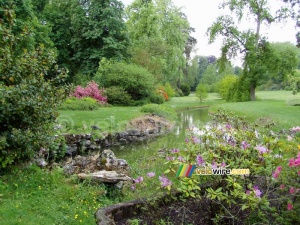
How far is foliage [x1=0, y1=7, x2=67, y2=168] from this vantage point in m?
4.11

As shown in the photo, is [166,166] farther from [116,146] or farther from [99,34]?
[99,34]

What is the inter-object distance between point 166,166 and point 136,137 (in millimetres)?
5754

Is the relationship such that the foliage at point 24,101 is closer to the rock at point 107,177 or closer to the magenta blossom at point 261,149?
the rock at point 107,177

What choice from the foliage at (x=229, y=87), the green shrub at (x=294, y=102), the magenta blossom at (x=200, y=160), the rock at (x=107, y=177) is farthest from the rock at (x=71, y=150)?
the foliage at (x=229, y=87)

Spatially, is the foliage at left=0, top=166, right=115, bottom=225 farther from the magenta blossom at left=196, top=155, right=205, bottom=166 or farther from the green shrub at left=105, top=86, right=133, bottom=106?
the green shrub at left=105, top=86, right=133, bottom=106

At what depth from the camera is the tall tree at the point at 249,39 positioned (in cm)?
2656

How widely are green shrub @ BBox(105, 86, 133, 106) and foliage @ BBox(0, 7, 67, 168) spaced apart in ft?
44.8

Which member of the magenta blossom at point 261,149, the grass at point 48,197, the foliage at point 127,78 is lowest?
the grass at point 48,197

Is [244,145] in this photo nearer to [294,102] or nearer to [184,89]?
[294,102]

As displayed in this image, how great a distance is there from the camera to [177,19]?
28875 millimetres

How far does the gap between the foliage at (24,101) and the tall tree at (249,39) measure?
2567cm

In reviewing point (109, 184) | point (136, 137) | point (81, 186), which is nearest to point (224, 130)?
point (109, 184)

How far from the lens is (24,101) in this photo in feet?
13.6

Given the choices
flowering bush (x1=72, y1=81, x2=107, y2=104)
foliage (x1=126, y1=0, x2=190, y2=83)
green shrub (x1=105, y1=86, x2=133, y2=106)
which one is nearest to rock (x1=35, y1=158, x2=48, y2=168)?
flowering bush (x1=72, y1=81, x2=107, y2=104)
